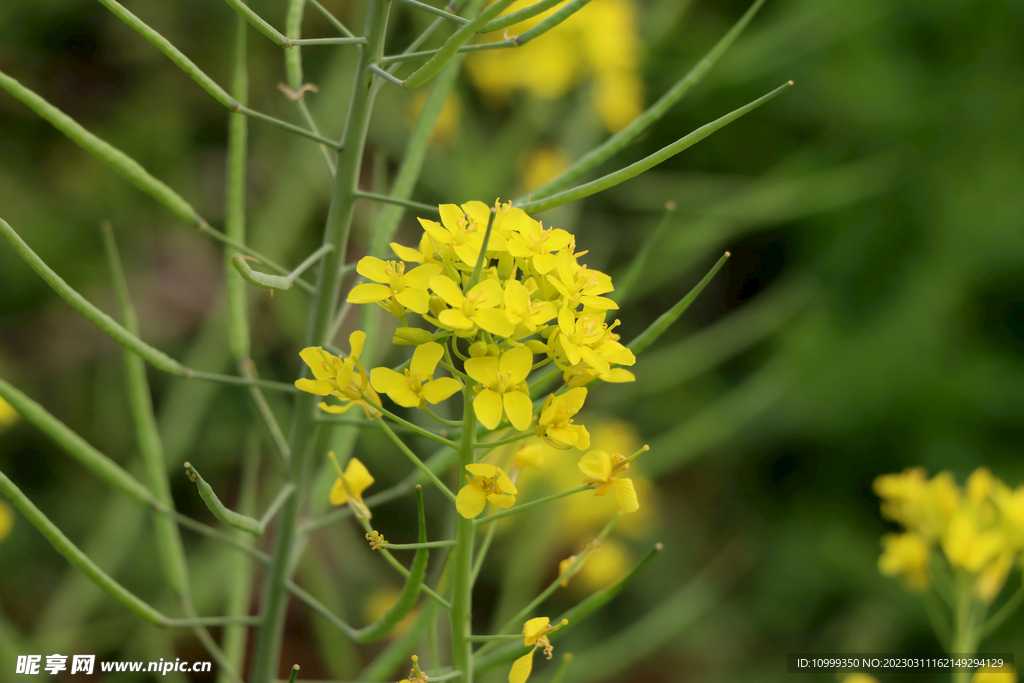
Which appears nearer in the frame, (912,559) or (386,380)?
(386,380)

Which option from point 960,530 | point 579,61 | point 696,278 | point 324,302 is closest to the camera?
point 324,302

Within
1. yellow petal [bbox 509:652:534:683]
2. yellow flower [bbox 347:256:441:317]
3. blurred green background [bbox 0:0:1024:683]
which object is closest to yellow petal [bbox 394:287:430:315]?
yellow flower [bbox 347:256:441:317]

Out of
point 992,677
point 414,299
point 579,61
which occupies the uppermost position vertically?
point 579,61

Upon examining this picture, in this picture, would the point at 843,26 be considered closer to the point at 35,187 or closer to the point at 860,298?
the point at 860,298

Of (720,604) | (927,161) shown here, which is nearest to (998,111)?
(927,161)

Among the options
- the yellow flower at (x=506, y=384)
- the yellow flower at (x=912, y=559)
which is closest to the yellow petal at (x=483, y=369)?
the yellow flower at (x=506, y=384)

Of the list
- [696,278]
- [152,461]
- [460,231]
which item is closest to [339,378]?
[460,231]

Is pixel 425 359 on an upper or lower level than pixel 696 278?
lower

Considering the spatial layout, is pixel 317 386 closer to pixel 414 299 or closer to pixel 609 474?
pixel 414 299
